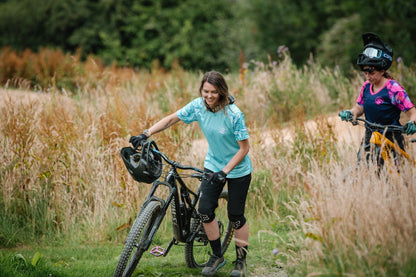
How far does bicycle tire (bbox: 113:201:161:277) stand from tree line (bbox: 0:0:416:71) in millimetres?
19727

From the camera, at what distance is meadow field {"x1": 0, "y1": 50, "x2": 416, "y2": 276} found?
3387mm

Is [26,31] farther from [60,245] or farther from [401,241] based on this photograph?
[401,241]

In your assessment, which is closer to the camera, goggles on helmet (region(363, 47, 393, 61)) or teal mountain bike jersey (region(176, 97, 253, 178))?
teal mountain bike jersey (region(176, 97, 253, 178))

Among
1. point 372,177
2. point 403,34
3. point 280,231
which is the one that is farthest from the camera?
point 403,34

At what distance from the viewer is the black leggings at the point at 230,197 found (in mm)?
4125

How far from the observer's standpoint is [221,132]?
13.2 ft

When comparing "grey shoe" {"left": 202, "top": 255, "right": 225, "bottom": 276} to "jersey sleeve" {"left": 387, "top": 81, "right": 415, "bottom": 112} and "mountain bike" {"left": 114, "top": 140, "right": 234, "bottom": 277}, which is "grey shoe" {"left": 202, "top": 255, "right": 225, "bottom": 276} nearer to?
"mountain bike" {"left": 114, "top": 140, "right": 234, "bottom": 277}

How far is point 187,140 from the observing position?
693 centimetres

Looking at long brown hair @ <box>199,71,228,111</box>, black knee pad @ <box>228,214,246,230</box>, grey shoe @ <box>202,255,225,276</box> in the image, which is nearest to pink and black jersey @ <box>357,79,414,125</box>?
long brown hair @ <box>199,71,228,111</box>

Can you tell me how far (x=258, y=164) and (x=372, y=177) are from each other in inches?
120

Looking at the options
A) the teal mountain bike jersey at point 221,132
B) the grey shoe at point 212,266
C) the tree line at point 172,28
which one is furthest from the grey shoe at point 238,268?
the tree line at point 172,28

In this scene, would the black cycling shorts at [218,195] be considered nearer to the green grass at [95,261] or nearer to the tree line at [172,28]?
the green grass at [95,261]

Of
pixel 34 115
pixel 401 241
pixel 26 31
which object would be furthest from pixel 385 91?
pixel 26 31

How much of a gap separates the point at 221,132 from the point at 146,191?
2.48 meters
